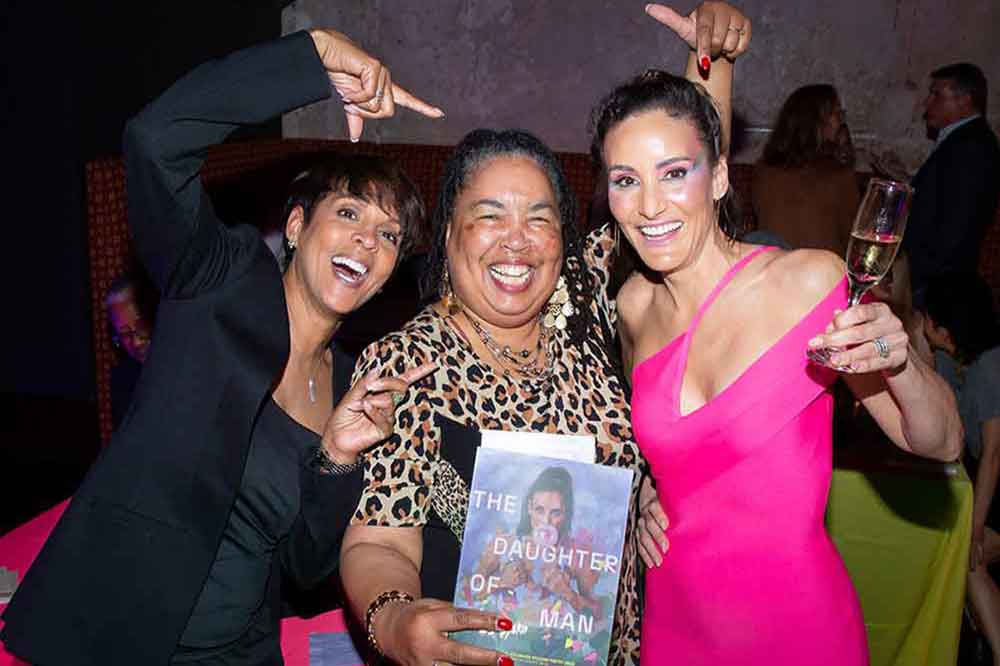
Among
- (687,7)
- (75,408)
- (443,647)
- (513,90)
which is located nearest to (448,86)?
(513,90)

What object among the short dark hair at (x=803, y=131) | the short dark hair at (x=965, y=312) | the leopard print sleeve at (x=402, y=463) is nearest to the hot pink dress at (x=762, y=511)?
the leopard print sleeve at (x=402, y=463)

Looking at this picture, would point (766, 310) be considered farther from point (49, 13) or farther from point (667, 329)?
point (49, 13)

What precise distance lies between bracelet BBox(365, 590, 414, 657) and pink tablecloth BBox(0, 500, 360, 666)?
64 cm

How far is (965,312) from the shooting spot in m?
4.58

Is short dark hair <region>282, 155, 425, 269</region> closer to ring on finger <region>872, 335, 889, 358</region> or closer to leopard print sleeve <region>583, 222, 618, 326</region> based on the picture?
leopard print sleeve <region>583, 222, 618, 326</region>

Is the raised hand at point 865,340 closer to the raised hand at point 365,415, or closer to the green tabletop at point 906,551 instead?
the raised hand at point 365,415

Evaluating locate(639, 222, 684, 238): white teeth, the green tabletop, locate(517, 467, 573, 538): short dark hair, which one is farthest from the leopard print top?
the green tabletop

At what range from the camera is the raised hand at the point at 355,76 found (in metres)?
2.00

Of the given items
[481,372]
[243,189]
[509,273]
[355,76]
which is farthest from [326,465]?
[243,189]

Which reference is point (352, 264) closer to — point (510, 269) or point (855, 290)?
point (510, 269)

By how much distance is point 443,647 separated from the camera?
1780 mm

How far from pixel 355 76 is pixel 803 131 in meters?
4.35

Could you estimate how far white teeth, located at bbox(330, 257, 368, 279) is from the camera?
2.35 m

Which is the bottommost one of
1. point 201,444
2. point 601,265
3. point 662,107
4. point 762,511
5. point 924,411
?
point 762,511
